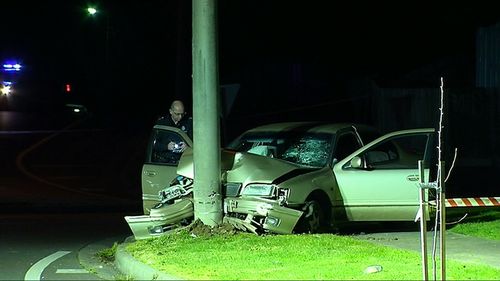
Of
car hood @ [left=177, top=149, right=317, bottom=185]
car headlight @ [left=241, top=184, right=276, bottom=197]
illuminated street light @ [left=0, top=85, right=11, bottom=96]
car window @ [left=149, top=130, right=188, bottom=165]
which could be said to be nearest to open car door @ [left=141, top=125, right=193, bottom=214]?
car window @ [left=149, top=130, right=188, bottom=165]

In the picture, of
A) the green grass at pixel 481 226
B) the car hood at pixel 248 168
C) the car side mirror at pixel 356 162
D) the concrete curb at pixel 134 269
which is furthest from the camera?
the car side mirror at pixel 356 162

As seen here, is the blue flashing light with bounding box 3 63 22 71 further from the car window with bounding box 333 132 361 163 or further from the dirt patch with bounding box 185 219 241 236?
the dirt patch with bounding box 185 219 241 236

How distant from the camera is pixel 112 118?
4019 cm

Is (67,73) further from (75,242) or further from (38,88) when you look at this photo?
(75,242)

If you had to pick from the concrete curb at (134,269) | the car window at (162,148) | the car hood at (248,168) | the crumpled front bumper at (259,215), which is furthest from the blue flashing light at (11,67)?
the concrete curb at (134,269)

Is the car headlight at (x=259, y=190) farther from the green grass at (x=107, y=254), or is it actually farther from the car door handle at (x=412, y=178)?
the car door handle at (x=412, y=178)

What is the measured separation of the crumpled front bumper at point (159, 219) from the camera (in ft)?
30.2

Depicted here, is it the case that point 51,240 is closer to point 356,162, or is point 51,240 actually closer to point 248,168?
point 248,168

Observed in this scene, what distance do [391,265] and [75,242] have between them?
4743mm

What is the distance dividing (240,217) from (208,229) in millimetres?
452

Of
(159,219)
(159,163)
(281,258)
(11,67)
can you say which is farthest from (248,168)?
(11,67)

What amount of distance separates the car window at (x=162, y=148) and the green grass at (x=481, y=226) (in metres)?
4.11

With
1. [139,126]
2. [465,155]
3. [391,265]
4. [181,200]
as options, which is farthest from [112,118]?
[391,265]

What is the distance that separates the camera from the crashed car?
929cm
